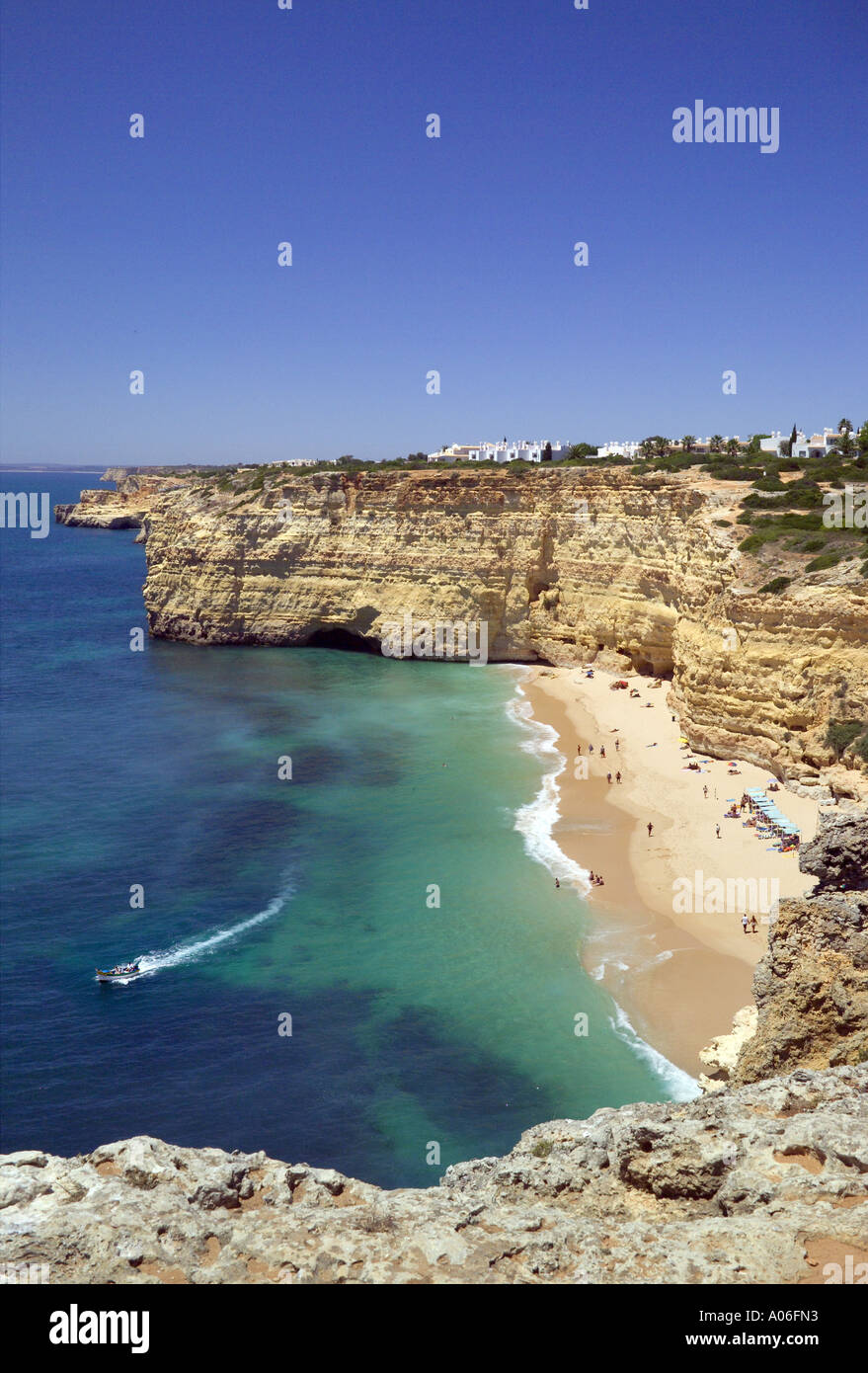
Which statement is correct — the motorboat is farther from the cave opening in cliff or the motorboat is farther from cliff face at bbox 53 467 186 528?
cliff face at bbox 53 467 186 528

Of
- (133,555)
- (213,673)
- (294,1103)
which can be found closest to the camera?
(294,1103)

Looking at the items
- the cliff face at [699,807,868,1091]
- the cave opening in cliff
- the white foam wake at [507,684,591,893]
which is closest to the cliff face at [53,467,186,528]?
the cave opening in cliff

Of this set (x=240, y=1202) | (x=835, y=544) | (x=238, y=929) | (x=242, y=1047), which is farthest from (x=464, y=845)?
(x=240, y=1202)

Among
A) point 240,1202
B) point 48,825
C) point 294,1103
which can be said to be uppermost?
point 240,1202

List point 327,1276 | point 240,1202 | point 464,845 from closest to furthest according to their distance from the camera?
point 327,1276 < point 240,1202 < point 464,845

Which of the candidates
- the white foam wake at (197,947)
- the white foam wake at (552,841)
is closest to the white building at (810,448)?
the white foam wake at (552,841)

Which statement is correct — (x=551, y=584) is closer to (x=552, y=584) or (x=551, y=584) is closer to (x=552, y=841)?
(x=552, y=584)
